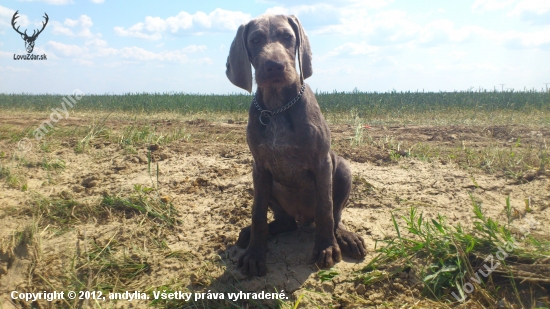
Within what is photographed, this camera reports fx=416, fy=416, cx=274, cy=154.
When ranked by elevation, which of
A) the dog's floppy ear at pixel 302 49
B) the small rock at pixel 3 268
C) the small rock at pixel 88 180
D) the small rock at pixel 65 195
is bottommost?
the small rock at pixel 3 268

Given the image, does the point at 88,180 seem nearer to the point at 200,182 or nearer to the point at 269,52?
the point at 200,182

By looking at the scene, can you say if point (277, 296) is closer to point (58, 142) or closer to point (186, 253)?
point (186, 253)

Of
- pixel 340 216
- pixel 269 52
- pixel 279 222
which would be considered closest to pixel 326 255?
pixel 340 216

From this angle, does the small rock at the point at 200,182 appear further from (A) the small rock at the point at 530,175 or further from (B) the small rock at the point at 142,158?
(A) the small rock at the point at 530,175

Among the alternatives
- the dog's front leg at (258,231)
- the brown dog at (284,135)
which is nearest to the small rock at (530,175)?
the brown dog at (284,135)

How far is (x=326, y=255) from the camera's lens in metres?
3.21

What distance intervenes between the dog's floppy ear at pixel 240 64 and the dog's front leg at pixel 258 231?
2.24ft

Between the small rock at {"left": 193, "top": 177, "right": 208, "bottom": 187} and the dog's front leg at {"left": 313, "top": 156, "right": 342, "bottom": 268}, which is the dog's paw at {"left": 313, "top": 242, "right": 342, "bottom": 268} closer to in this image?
the dog's front leg at {"left": 313, "top": 156, "right": 342, "bottom": 268}

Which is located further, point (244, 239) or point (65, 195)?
point (65, 195)

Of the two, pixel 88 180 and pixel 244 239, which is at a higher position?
pixel 88 180

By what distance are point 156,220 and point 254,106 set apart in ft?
5.40

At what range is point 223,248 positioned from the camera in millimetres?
3701

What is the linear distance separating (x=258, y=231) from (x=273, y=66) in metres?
1.32

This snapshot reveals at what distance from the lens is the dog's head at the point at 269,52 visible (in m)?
3.00
